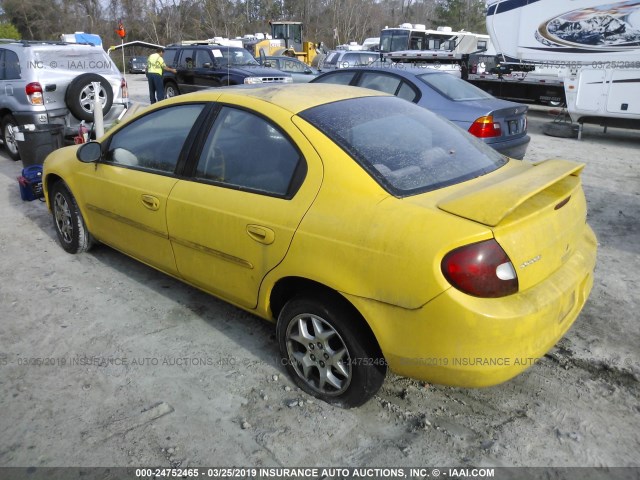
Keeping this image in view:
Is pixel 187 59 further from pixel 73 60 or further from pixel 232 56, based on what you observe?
pixel 73 60

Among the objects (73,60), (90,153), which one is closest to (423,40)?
(73,60)

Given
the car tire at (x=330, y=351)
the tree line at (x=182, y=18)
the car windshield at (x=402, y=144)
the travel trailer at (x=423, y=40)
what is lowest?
the car tire at (x=330, y=351)

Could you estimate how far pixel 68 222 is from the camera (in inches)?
181

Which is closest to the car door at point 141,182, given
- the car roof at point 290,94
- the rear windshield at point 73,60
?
the car roof at point 290,94

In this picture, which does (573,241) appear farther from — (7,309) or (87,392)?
(7,309)

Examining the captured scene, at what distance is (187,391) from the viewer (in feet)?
9.38

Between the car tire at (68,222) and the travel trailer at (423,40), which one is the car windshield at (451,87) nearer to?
the car tire at (68,222)

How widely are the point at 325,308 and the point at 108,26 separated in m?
62.0

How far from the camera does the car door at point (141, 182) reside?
Result: 339 centimetres

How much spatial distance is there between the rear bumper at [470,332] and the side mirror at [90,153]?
2.58m

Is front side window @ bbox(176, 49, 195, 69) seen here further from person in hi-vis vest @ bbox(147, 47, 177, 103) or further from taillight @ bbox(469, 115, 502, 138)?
taillight @ bbox(469, 115, 502, 138)

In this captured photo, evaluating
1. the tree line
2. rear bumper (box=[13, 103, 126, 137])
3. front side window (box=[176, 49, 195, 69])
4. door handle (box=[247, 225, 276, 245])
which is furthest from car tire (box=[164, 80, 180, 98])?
the tree line

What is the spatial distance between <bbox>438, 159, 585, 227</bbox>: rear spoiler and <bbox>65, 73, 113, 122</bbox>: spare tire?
7284mm

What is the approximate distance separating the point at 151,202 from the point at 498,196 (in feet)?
7.32
